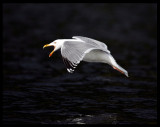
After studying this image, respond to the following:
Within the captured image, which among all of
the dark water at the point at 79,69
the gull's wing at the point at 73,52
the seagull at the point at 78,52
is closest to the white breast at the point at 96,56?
the seagull at the point at 78,52

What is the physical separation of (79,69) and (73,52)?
18.6 ft

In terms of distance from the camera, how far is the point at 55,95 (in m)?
11.0

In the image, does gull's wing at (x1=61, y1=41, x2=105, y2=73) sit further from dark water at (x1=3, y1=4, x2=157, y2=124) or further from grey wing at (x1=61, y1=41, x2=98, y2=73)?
dark water at (x1=3, y1=4, x2=157, y2=124)

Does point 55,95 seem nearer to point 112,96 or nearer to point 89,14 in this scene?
point 112,96

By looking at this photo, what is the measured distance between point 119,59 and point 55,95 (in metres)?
5.87

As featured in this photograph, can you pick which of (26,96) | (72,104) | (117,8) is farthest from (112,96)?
(117,8)

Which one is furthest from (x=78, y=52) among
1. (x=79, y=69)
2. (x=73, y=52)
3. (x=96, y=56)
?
(x=79, y=69)

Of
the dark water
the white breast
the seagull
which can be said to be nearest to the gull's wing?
the seagull

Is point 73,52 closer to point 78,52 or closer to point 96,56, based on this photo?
point 78,52

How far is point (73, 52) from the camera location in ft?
29.8

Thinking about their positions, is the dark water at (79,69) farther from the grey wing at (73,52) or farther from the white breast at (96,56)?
the grey wing at (73,52)

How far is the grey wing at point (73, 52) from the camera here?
343 inches

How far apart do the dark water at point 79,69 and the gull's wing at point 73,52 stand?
1.21 meters

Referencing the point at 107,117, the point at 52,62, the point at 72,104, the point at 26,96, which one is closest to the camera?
the point at 107,117
